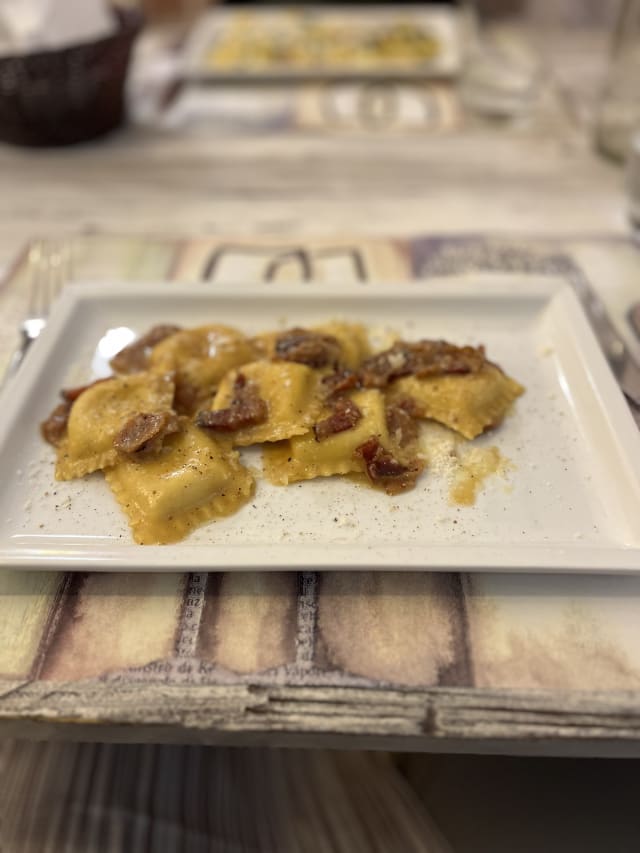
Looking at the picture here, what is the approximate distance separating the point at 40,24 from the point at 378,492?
244cm

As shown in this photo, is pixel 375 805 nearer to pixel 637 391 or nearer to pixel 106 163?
pixel 637 391

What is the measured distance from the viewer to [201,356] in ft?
5.22

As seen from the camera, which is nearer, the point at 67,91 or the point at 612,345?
the point at 612,345

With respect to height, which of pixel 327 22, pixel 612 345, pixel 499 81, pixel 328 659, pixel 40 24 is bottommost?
pixel 328 659

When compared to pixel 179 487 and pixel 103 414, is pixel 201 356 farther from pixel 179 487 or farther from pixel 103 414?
pixel 179 487

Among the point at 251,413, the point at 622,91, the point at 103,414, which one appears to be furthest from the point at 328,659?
the point at 622,91

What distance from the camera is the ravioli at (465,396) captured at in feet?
4.66

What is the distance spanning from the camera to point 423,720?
1.03 m

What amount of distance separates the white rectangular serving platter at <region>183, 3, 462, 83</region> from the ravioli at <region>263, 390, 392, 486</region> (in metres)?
2.60

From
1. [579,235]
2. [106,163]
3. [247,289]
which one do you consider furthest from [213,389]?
[106,163]

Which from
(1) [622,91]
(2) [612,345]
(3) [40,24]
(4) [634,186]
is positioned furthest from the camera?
(1) [622,91]

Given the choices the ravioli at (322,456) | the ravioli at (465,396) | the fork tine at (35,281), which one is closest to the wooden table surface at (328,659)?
the ravioli at (322,456)

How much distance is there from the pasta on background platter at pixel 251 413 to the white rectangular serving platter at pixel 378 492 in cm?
4

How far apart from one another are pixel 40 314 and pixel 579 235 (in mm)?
1729
